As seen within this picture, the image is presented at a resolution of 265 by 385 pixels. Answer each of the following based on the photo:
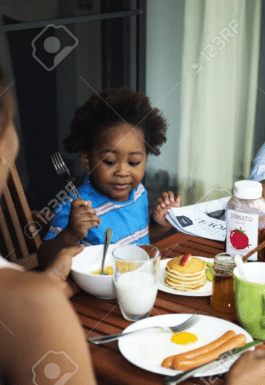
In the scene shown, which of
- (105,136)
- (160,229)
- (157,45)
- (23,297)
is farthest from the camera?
(157,45)

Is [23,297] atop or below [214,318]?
atop

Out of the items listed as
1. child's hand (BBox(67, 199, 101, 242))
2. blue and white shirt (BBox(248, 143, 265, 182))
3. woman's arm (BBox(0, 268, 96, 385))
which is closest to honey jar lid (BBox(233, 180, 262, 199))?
child's hand (BBox(67, 199, 101, 242))

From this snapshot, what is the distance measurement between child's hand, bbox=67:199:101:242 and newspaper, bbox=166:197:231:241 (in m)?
0.24

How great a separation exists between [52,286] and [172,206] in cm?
102

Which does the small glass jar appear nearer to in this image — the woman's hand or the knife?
the knife

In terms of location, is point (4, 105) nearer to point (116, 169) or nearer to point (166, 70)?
point (116, 169)

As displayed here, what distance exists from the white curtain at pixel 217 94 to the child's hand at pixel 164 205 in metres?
1.52

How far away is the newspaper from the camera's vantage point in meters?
1.38

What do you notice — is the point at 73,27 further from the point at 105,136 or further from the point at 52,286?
the point at 52,286

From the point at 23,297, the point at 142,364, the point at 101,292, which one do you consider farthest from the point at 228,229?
the point at 23,297

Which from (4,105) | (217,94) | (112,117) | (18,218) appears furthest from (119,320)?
(217,94)

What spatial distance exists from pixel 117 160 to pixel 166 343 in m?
0.72

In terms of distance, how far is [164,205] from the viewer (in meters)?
1.53

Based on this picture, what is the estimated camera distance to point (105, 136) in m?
1.51
